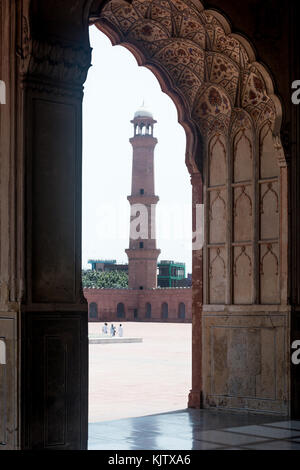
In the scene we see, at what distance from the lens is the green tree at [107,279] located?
8238 centimetres

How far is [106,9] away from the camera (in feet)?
30.3

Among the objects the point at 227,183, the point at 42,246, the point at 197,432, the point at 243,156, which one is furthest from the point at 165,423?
the point at 243,156

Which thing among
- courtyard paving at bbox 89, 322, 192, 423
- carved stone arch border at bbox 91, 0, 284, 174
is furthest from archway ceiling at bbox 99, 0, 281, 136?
courtyard paving at bbox 89, 322, 192, 423

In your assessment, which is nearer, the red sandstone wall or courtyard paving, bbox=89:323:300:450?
courtyard paving, bbox=89:323:300:450

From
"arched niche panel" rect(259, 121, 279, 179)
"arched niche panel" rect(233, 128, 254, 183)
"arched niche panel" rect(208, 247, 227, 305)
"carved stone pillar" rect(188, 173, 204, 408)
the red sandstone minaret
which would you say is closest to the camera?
"arched niche panel" rect(259, 121, 279, 179)

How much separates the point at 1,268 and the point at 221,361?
4.29 m

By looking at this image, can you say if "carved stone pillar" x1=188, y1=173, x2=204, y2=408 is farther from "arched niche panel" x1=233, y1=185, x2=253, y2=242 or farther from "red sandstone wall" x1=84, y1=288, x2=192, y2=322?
"red sandstone wall" x1=84, y1=288, x2=192, y2=322

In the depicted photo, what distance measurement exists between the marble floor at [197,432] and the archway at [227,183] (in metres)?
0.57

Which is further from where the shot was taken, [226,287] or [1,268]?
[226,287]

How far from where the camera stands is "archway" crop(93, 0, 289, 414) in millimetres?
9609

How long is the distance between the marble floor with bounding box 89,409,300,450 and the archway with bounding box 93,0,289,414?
0.57 meters
